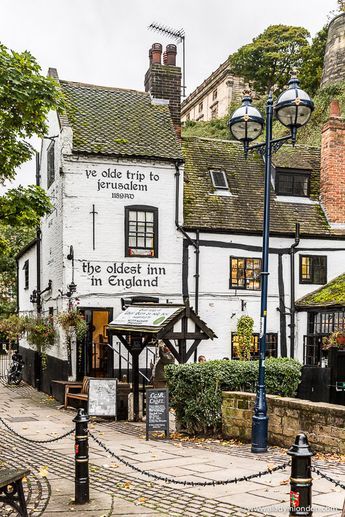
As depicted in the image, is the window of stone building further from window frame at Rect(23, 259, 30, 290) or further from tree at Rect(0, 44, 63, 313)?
tree at Rect(0, 44, 63, 313)

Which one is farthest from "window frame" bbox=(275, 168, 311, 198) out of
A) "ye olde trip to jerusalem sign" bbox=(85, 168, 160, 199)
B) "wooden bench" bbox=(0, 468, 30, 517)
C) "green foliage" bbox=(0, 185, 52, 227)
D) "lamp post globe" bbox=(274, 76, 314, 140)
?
"wooden bench" bbox=(0, 468, 30, 517)

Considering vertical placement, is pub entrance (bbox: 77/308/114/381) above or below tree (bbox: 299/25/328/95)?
below

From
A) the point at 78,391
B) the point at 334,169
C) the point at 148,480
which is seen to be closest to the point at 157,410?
the point at 148,480

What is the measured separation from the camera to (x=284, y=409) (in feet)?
37.4

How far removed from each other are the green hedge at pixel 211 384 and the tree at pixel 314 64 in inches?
1722

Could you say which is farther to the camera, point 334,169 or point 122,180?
point 334,169

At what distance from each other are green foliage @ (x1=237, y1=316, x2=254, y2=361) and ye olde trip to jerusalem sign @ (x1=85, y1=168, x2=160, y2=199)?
5353 millimetres

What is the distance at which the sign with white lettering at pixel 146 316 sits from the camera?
14.4 m

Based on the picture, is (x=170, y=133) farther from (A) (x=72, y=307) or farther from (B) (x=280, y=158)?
(A) (x=72, y=307)

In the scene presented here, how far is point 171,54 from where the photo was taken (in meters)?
23.6

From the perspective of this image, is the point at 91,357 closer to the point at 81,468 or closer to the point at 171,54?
the point at 171,54

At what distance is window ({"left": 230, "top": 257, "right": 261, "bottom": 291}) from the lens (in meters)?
21.7

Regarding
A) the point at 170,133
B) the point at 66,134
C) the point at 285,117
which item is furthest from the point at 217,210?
the point at 285,117

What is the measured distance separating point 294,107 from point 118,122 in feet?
39.0
